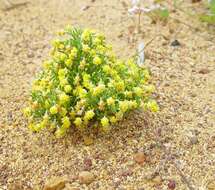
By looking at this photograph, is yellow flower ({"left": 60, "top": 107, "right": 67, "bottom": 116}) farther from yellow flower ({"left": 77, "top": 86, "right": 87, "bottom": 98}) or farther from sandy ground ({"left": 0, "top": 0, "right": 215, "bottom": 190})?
sandy ground ({"left": 0, "top": 0, "right": 215, "bottom": 190})

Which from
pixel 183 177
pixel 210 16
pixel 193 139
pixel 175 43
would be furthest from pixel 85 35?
pixel 210 16

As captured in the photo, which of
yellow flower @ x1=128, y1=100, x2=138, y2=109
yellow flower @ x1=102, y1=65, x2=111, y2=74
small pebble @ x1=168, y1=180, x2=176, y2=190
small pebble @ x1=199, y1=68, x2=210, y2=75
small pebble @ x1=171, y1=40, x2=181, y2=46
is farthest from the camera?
small pebble @ x1=171, y1=40, x2=181, y2=46

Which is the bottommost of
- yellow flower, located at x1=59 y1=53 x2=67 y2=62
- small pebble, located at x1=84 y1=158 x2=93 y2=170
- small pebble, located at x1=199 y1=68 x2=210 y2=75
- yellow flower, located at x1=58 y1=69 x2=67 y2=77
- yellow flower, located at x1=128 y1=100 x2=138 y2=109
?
small pebble, located at x1=84 y1=158 x2=93 y2=170

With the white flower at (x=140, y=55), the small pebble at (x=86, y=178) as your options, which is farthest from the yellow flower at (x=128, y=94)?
the white flower at (x=140, y=55)

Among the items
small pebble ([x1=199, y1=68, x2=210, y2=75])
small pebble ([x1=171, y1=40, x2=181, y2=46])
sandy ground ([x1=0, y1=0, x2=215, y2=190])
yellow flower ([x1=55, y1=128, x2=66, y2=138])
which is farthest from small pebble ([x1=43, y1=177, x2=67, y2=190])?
small pebble ([x1=171, y1=40, x2=181, y2=46])

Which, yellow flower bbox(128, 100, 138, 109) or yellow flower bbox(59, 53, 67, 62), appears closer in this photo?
yellow flower bbox(128, 100, 138, 109)

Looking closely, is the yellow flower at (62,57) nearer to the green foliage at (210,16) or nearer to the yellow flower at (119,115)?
the yellow flower at (119,115)

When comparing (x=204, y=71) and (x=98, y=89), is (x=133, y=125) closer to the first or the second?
(x=98, y=89)

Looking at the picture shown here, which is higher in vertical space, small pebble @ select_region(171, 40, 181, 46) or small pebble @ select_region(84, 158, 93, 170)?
small pebble @ select_region(171, 40, 181, 46)
